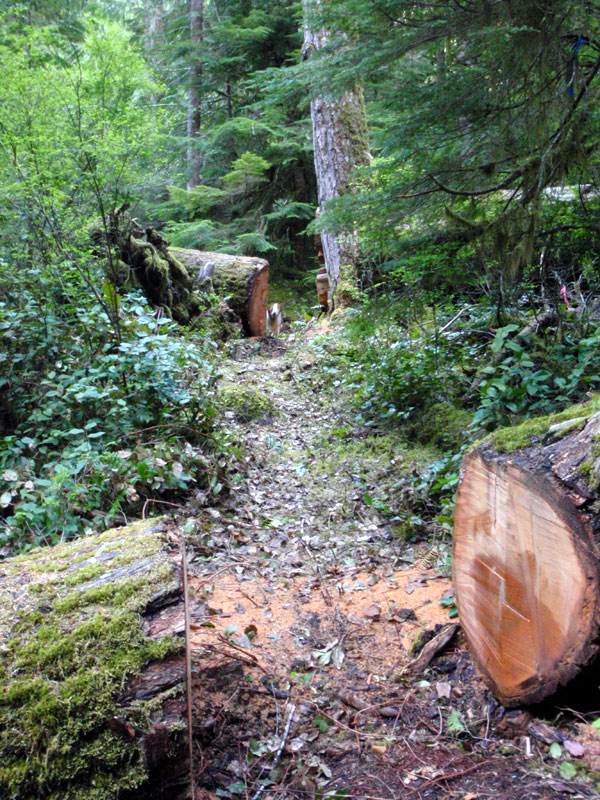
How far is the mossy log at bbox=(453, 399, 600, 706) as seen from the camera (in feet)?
6.45

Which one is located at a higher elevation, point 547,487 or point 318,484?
point 547,487

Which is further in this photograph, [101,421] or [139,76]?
[139,76]

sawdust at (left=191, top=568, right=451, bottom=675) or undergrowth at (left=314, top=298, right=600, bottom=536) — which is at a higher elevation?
undergrowth at (left=314, top=298, right=600, bottom=536)

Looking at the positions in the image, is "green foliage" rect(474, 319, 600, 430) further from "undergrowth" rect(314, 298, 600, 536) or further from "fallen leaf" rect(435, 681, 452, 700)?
"fallen leaf" rect(435, 681, 452, 700)

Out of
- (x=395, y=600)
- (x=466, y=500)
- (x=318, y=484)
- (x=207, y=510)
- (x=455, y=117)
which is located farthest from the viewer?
(x=318, y=484)

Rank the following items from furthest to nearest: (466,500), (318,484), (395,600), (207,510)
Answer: (318,484) → (207,510) → (395,600) → (466,500)

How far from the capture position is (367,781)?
2094 millimetres

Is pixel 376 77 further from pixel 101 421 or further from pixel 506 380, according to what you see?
pixel 101 421

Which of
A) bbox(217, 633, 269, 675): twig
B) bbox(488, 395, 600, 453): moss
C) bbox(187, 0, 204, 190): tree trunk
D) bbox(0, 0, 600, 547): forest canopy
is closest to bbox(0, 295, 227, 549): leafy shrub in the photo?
bbox(0, 0, 600, 547): forest canopy

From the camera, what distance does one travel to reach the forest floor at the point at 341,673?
6.73 feet

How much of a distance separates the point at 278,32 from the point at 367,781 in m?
16.7

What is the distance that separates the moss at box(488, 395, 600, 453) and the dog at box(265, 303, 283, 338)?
800cm

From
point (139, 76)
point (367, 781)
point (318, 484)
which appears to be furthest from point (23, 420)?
point (367, 781)

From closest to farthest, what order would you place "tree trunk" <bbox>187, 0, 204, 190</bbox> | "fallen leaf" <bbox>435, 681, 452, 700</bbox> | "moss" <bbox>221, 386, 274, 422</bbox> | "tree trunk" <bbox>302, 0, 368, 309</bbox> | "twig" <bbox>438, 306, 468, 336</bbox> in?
1. "fallen leaf" <bbox>435, 681, 452, 700</bbox>
2. "twig" <bbox>438, 306, 468, 336</bbox>
3. "moss" <bbox>221, 386, 274, 422</bbox>
4. "tree trunk" <bbox>302, 0, 368, 309</bbox>
5. "tree trunk" <bbox>187, 0, 204, 190</bbox>
